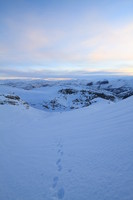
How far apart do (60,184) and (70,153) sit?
44.6 inches

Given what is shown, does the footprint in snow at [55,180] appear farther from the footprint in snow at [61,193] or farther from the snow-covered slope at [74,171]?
the footprint in snow at [61,193]

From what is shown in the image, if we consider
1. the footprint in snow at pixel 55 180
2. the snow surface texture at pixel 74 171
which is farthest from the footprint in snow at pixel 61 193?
the footprint in snow at pixel 55 180

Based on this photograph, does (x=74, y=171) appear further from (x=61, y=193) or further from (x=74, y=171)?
(x=61, y=193)

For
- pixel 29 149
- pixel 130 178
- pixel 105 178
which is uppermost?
pixel 130 178

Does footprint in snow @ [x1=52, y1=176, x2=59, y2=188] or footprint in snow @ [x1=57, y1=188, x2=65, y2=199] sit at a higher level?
footprint in snow @ [x1=57, y1=188, x2=65, y2=199]

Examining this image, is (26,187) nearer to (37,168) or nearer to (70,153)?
(37,168)

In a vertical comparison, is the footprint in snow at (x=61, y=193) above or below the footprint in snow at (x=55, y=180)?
above

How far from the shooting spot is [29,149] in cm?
423

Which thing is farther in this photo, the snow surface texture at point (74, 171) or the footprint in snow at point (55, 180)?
the footprint in snow at point (55, 180)

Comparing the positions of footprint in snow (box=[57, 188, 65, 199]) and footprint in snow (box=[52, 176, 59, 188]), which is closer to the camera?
footprint in snow (box=[57, 188, 65, 199])

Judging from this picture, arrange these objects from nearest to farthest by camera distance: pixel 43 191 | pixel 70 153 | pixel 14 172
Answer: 1. pixel 43 191
2. pixel 14 172
3. pixel 70 153

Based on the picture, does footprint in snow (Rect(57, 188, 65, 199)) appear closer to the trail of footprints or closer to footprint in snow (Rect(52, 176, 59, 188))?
the trail of footprints

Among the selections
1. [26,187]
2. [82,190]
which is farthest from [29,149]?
[82,190]

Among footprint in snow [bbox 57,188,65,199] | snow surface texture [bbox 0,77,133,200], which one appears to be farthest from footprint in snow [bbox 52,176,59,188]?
footprint in snow [bbox 57,188,65,199]
